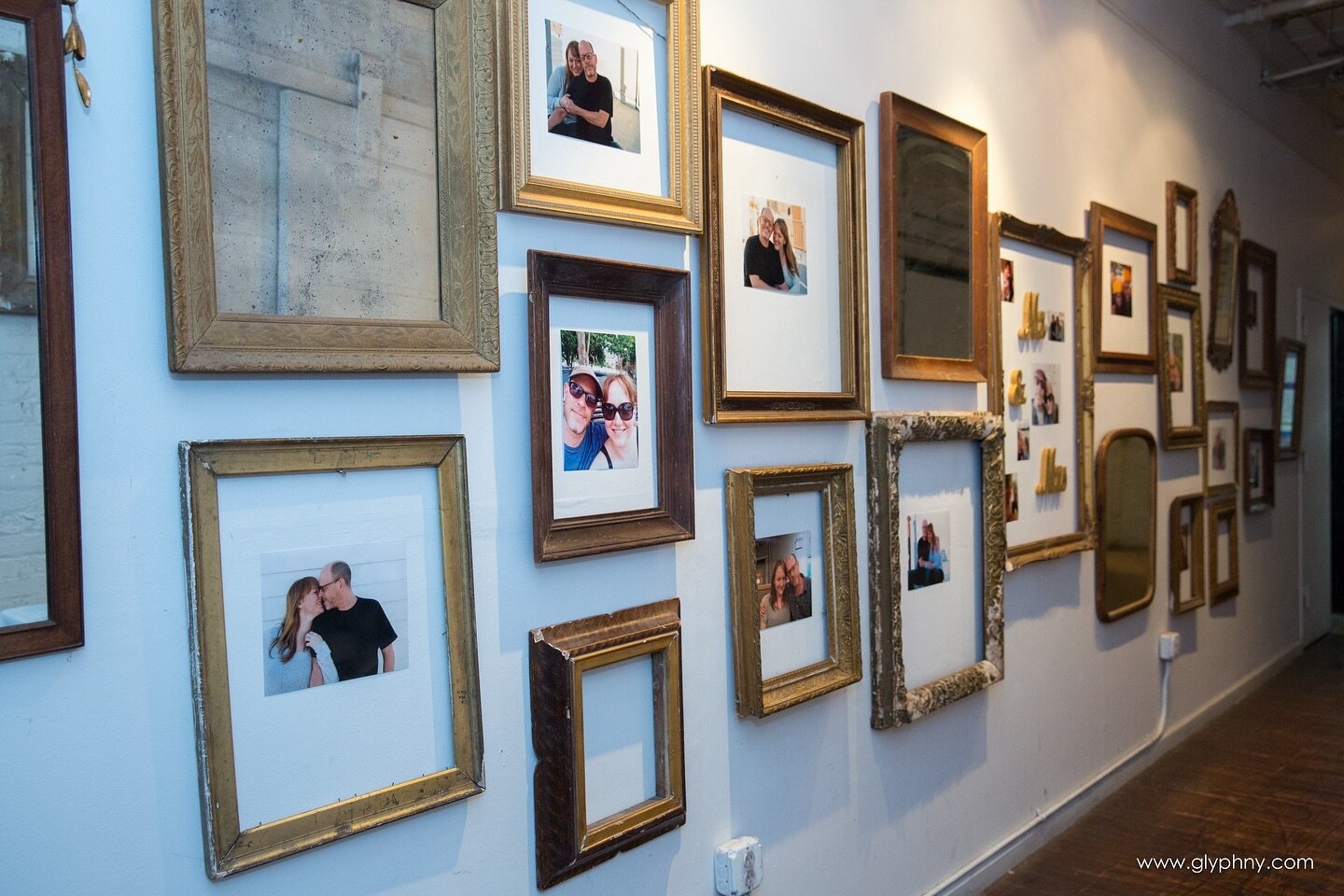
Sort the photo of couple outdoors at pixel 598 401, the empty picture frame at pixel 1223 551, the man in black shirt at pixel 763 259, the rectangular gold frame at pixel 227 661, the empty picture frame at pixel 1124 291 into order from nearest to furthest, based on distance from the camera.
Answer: the rectangular gold frame at pixel 227 661 → the photo of couple outdoors at pixel 598 401 → the man in black shirt at pixel 763 259 → the empty picture frame at pixel 1124 291 → the empty picture frame at pixel 1223 551

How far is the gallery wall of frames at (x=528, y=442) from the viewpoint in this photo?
131 centimetres

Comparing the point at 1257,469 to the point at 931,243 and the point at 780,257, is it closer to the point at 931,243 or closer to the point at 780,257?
the point at 931,243

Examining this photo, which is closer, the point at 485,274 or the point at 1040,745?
the point at 485,274

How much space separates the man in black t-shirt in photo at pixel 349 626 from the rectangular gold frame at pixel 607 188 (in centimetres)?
67

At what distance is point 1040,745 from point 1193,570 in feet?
5.47

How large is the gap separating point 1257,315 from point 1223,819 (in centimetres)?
286

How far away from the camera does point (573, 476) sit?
1875 mm

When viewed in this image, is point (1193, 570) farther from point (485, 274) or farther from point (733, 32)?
point (485, 274)

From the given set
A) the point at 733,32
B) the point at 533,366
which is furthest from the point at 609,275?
the point at 733,32

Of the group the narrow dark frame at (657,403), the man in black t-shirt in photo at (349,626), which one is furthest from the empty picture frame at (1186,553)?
the man in black t-shirt in photo at (349,626)

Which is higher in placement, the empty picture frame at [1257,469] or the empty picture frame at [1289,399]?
the empty picture frame at [1289,399]

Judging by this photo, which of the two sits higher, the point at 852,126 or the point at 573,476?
the point at 852,126

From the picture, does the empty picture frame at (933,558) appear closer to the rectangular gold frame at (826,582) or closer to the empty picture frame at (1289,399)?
the rectangular gold frame at (826,582)

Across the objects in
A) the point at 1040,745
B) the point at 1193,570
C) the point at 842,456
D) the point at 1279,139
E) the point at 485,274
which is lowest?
the point at 1040,745
